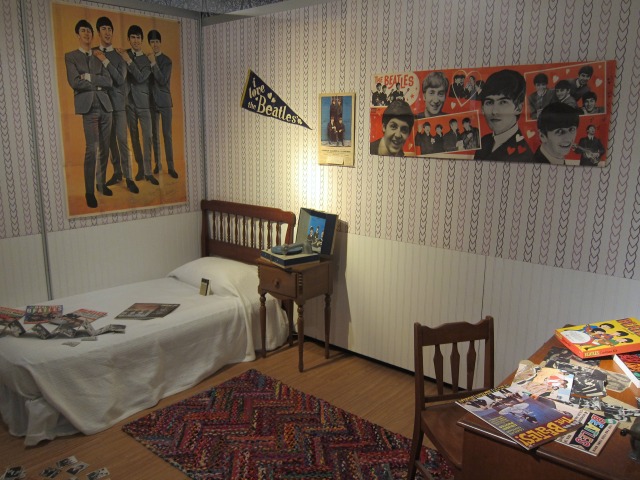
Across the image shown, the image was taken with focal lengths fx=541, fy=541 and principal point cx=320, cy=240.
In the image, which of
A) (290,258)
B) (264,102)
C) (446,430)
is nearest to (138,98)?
(264,102)

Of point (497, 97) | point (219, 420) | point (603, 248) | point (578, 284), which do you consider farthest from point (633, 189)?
point (219, 420)

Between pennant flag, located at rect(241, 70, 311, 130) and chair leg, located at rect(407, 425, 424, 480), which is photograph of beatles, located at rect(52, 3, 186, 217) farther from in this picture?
chair leg, located at rect(407, 425, 424, 480)

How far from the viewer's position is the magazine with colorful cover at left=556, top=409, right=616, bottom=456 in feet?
4.96

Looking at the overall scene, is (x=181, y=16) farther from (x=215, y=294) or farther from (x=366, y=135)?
(x=215, y=294)

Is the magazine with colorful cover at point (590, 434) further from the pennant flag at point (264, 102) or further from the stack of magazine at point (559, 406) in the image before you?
the pennant flag at point (264, 102)

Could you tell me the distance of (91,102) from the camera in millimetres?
3805

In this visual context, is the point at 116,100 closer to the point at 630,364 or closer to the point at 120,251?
the point at 120,251

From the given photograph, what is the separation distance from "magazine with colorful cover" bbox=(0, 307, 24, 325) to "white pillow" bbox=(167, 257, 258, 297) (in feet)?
3.82

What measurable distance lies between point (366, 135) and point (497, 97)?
35.4 inches

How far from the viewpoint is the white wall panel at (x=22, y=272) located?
11.5 ft

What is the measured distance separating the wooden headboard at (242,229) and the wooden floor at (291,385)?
33.2 inches

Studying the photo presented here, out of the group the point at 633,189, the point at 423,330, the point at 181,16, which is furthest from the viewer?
the point at 181,16

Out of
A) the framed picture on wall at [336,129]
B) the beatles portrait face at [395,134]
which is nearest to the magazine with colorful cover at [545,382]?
the beatles portrait face at [395,134]

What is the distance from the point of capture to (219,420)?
3059mm
